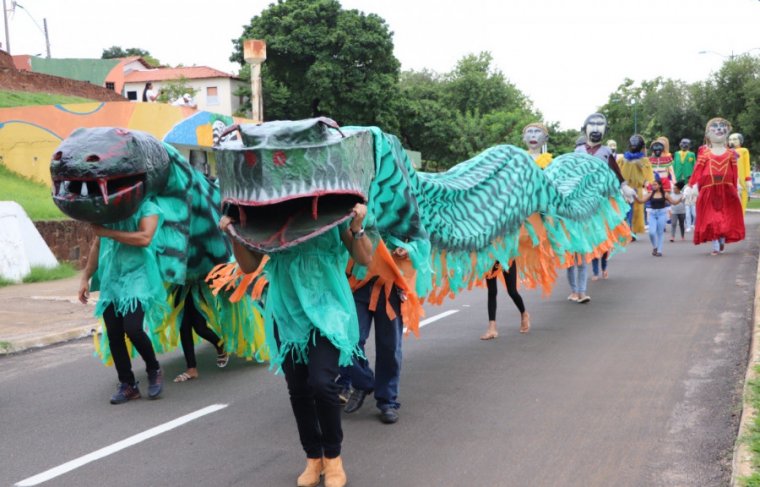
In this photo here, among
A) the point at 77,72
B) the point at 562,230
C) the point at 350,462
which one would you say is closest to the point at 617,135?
the point at 77,72

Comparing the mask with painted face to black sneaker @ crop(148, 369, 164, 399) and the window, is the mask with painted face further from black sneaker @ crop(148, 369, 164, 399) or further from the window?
the window

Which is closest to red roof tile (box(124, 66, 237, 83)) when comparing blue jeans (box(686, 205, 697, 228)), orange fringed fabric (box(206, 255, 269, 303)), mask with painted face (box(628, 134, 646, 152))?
blue jeans (box(686, 205, 697, 228))

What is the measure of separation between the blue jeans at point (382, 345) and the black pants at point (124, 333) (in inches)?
60.5

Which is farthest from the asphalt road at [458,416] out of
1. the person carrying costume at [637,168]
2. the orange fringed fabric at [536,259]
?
the person carrying costume at [637,168]

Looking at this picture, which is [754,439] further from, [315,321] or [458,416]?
[315,321]

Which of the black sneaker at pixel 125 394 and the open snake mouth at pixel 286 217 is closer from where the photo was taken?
the open snake mouth at pixel 286 217

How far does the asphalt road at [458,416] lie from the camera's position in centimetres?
448

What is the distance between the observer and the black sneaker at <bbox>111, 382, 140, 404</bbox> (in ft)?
19.8

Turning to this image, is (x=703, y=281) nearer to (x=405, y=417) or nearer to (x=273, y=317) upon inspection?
(x=405, y=417)

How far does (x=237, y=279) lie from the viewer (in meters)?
6.22

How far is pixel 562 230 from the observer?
25.9ft

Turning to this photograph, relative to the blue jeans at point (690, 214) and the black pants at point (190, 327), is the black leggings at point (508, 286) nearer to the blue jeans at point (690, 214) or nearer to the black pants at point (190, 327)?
the black pants at point (190, 327)

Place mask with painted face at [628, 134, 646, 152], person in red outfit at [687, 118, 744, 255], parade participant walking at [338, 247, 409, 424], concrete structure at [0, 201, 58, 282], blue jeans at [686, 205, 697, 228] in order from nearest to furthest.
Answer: parade participant walking at [338, 247, 409, 424] → concrete structure at [0, 201, 58, 282] → person in red outfit at [687, 118, 744, 255] → mask with painted face at [628, 134, 646, 152] → blue jeans at [686, 205, 697, 228]

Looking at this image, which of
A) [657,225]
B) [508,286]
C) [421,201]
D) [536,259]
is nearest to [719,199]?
[657,225]
